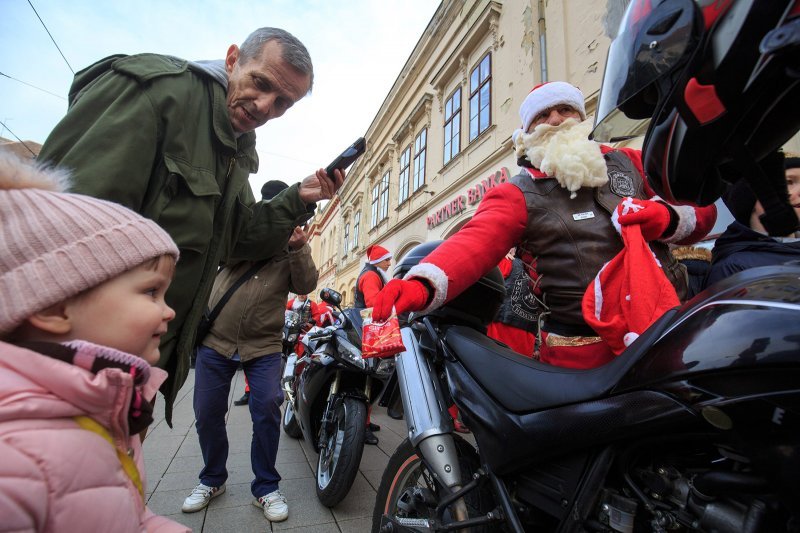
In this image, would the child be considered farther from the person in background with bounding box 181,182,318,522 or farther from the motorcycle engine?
the person in background with bounding box 181,182,318,522

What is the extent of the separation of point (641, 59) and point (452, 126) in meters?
9.68

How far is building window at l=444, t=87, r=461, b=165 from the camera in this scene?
9562mm

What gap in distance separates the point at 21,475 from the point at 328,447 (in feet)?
6.36

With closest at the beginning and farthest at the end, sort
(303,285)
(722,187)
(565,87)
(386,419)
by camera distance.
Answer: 1. (722,187)
2. (565,87)
3. (303,285)
4. (386,419)

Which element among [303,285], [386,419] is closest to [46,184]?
[303,285]

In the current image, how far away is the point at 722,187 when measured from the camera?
2.65 feet

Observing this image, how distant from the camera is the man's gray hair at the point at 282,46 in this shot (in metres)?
1.49

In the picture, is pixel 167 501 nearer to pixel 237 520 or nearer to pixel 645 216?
pixel 237 520

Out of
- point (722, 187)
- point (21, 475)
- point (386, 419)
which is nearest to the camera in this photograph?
point (21, 475)

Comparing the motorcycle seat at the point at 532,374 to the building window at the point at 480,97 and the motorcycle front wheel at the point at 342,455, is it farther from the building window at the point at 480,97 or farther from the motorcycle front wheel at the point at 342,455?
the building window at the point at 480,97

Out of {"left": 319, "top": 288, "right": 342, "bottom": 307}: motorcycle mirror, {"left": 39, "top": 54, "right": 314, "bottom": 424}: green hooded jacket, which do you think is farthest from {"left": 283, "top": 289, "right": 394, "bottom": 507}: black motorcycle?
{"left": 39, "top": 54, "right": 314, "bottom": 424}: green hooded jacket

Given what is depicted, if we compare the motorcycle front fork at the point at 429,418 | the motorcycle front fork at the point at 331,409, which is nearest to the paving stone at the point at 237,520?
the motorcycle front fork at the point at 331,409

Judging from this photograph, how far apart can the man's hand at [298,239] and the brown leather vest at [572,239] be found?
136 centimetres

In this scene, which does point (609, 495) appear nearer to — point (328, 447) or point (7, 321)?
point (7, 321)
